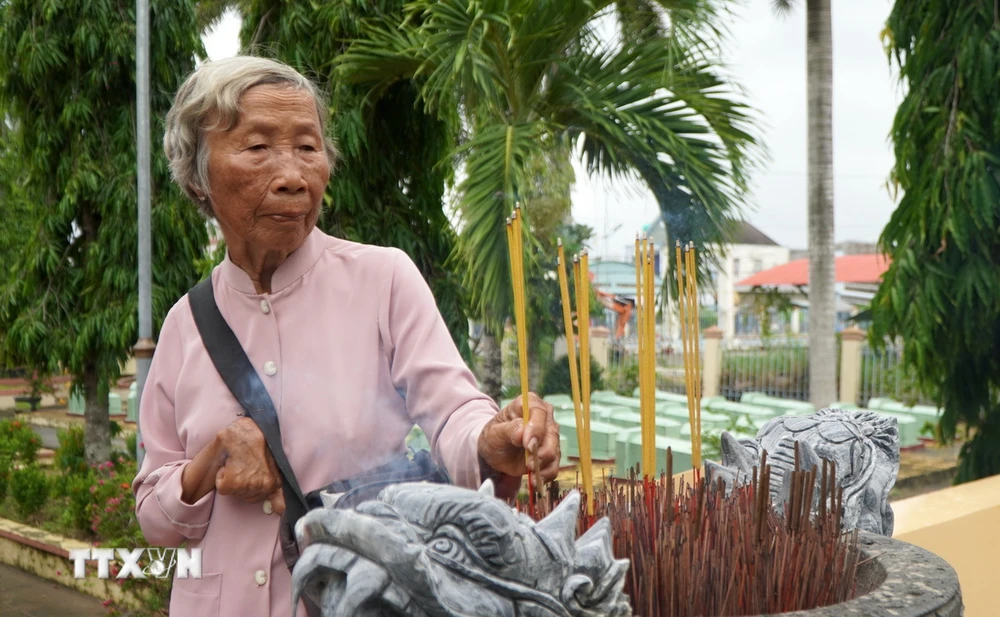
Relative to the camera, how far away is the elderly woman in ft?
5.03

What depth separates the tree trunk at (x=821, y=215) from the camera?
35.2ft

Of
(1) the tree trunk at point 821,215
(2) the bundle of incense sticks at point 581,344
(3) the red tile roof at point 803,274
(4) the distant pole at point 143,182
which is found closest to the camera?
(2) the bundle of incense sticks at point 581,344

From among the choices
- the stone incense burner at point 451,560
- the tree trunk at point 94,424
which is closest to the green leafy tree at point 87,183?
the tree trunk at point 94,424

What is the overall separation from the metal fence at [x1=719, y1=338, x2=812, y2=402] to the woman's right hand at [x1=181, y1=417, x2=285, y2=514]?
57.2ft

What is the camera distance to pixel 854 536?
1.74 m

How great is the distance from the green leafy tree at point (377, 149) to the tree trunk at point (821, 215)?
5.44m

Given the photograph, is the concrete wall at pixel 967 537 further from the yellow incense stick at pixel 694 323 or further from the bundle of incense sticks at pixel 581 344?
the bundle of incense sticks at pixel 581 344

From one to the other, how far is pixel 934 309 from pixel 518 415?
5.59m

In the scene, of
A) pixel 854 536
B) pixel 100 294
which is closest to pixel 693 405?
pixel 854 536

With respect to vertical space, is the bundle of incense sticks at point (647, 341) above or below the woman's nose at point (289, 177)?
below

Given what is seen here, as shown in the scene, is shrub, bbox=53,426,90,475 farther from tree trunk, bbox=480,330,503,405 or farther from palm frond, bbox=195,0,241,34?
palm frond, bbox=195,0,241,34

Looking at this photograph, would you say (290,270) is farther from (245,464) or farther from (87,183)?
(87,183)

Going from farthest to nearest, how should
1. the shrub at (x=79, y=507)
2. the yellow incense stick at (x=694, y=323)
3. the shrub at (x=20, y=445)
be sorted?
the shrub at (x=20, y=445)
the shrub at (x=79, y=507)
the yellow incense stick at (x=694, y=323)

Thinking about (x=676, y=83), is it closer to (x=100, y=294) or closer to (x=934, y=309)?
(x=934, y=309)
